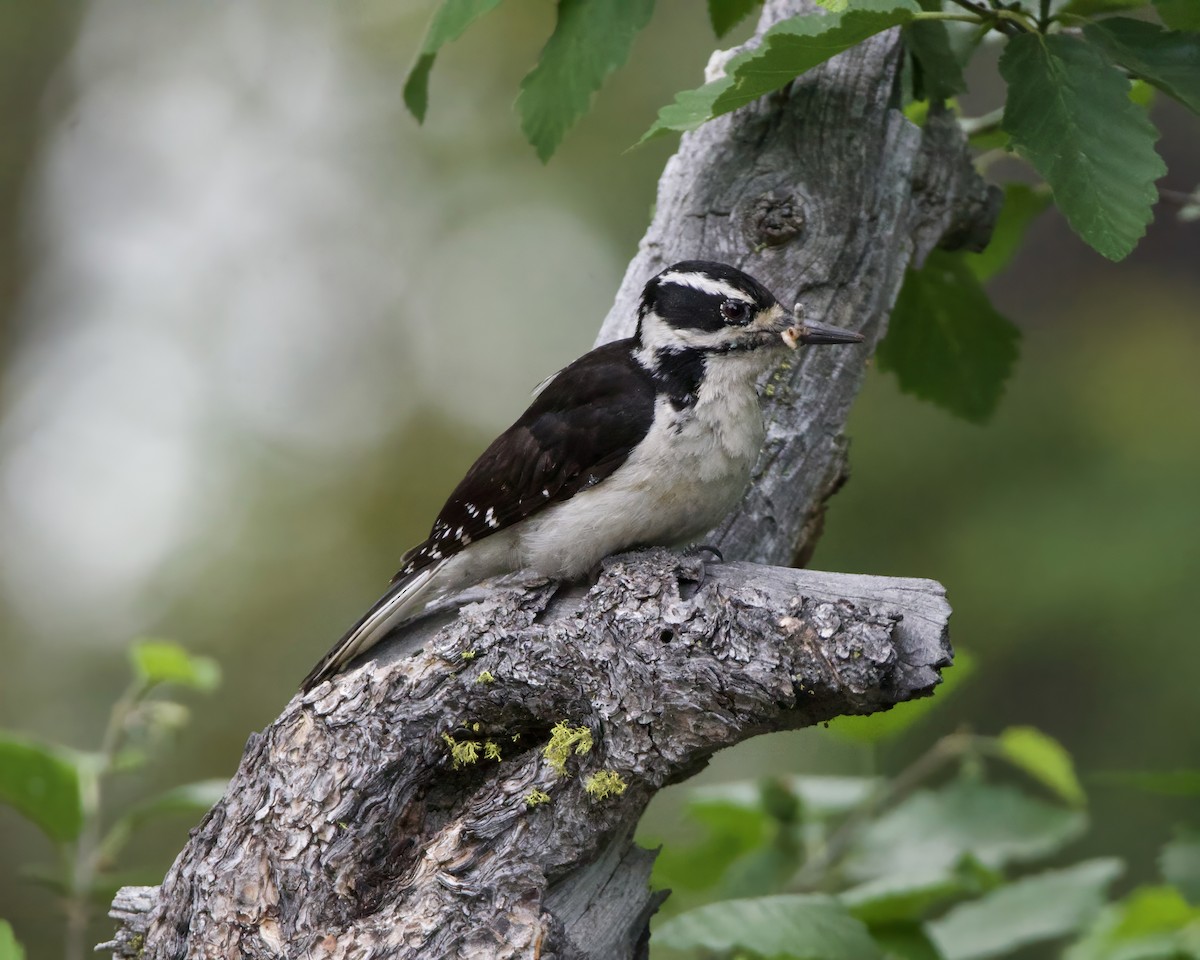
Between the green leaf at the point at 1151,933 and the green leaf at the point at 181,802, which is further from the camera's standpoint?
the green leaf at the point at 181,802

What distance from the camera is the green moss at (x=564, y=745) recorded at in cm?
244

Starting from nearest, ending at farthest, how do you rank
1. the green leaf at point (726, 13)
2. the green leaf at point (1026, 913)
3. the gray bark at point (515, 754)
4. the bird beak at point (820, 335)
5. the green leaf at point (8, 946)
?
the green leaf at point (8, 946), the gray bark at point (515, 754), the green leaf at point (1026, 913), the bird beak at point (820, 335), the green leaf at point (726, 13)

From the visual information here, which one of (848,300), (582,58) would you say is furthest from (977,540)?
(582,58)

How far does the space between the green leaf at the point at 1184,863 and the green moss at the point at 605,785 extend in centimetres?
130

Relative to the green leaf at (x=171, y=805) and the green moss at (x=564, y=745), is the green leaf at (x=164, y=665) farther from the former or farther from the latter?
the green moss at (x=564, y=745)

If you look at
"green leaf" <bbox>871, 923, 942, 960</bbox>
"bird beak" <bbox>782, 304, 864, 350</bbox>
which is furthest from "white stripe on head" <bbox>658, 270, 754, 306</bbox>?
"green leaf" <bbox>871, 923, 942, 960</bbox>

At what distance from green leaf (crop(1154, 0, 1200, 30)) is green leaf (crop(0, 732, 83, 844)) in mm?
2768

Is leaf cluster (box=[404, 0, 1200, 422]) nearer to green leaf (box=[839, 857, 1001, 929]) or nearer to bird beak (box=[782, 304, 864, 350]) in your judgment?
bird beak (box=[782, 304, 864, 350])

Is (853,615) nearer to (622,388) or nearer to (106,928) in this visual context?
(622,388)

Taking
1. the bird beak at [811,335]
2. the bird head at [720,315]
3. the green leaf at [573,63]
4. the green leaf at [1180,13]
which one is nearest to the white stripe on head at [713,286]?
the bird head at [720,315]

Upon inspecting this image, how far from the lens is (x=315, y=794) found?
2537 millimetres

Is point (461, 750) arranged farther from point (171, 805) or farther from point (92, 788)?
point (92, 788)

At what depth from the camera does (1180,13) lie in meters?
2.43

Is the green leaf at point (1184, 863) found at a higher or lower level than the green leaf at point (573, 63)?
lower
